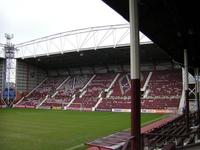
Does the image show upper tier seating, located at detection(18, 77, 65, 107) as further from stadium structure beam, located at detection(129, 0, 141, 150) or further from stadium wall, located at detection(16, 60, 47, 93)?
stadium structure beam, located at detection(129, 0, 141, 150)

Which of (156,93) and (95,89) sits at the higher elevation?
(95,89)

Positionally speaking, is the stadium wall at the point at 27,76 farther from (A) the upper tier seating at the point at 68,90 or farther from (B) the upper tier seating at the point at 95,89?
(B) the upper tier seating at the point at 95,89

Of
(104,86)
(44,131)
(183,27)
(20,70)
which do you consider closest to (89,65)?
(104,86)

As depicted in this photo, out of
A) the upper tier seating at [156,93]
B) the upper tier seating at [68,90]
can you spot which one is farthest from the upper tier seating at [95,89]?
the upper tier seating at [68,90]

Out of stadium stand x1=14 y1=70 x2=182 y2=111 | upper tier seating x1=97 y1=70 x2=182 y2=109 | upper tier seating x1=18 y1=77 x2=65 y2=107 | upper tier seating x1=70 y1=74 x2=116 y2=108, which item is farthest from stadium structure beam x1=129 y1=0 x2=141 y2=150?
upper tier seating x1=18 y1=77 x2=65 y2=107

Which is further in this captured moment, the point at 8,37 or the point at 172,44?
the point at 8,37

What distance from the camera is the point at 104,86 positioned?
171ft

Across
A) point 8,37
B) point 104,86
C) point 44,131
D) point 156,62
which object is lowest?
point 44,131

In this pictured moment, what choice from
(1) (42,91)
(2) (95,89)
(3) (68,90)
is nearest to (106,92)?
(2) (95,89)

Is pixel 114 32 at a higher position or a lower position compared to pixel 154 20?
higher

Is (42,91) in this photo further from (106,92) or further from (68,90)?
(106,92)

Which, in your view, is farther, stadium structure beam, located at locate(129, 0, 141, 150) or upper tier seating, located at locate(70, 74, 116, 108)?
upper tier seating, located at locate(70, 74, 116, 108)

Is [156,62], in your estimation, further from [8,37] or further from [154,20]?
[154,20]

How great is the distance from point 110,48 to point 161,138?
110ft
